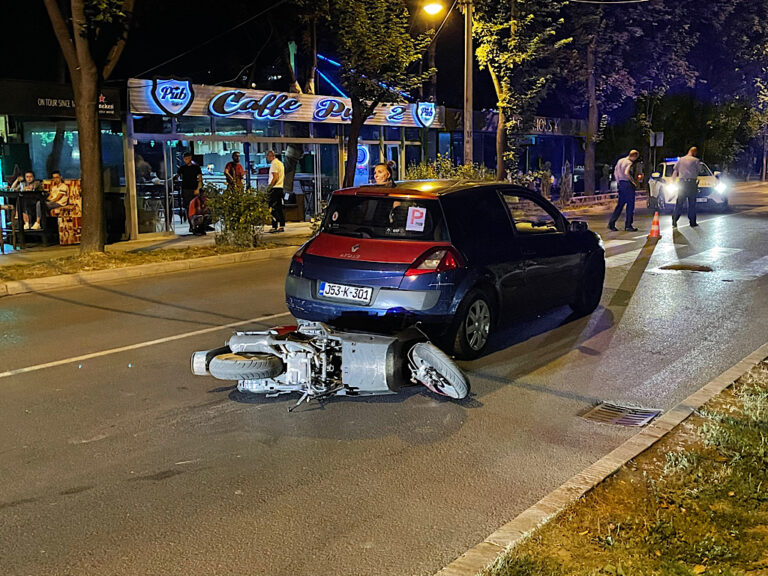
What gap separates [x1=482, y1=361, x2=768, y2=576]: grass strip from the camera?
3.61 m

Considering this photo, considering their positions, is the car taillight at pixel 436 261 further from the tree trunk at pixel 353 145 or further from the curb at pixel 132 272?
the tree trunk at pixel 353 145

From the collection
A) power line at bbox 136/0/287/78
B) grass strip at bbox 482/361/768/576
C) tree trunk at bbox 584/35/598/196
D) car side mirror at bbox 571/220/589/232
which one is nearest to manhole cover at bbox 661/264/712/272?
car side mirror at bbox 571/220/589/232

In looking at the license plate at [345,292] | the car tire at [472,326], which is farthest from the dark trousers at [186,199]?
the car tire at [472,326]

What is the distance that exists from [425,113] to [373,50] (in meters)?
7.46

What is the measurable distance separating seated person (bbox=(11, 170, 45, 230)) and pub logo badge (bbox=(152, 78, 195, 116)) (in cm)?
323

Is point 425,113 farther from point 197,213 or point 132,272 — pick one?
point 132,272

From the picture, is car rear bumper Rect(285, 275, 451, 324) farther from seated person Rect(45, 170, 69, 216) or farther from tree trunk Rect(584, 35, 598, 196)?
tree trunk Rect(584, 35, 598, 196)

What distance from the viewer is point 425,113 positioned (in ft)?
88.0

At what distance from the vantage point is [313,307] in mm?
7246

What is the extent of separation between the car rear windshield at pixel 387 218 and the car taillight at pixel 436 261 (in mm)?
128

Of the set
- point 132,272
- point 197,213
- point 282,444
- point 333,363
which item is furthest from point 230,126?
point 282,444

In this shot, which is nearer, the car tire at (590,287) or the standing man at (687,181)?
the car tire at (590,287)

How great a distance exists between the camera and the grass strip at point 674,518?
3613 millimetres

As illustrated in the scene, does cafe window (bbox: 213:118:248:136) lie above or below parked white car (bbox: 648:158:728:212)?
above
